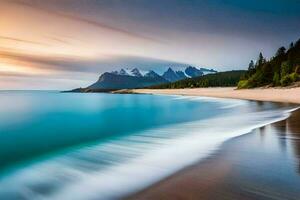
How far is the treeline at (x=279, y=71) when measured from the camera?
6378 centimetres

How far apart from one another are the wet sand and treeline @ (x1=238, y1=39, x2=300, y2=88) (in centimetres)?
5701

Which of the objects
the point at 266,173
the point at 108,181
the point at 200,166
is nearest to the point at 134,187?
the point at 108,181

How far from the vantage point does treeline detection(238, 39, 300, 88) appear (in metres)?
63.8

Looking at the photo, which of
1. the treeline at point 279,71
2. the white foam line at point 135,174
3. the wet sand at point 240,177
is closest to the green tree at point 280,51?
the treeline at point 279,71

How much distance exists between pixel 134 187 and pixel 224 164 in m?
2.70

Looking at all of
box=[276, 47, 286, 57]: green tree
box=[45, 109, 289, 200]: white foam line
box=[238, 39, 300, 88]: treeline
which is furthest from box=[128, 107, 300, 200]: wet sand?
box=[276, 47, 286, 57]: green tree

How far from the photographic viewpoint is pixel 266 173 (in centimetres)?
683

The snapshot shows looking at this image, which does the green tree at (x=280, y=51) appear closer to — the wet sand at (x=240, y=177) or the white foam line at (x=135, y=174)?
the white foam line at (x=135, y=174)

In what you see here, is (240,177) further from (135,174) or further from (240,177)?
(135,174)

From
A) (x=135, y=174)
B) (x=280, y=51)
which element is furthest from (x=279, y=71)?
(x=135, y=174)

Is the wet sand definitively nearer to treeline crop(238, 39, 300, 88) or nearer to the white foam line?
the white foam line

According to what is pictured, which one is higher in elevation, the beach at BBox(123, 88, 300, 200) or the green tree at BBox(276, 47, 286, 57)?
the green tree at BBox(276, 47, 286, 57)

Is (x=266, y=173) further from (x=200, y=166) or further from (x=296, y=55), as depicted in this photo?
(x=296, y=55)

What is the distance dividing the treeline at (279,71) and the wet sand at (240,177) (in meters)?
57.0
